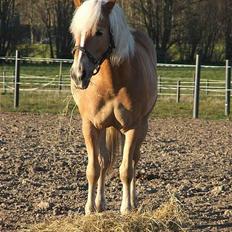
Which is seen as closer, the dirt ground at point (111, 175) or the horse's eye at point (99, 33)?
the horse's eye at point (99, 33)

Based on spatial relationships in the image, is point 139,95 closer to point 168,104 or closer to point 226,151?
point 226,151

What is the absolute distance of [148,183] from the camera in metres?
6.52

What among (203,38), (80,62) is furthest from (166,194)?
(203,38)

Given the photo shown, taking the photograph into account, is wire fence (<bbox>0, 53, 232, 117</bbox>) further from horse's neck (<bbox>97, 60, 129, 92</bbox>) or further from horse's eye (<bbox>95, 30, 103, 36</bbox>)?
horse's eye (<bbox>95, 30, 103, 36</bbox>)

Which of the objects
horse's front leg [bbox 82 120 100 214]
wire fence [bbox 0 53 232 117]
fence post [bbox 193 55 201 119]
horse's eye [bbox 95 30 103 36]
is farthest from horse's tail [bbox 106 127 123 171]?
fence post [bbox 193 55 201 119]

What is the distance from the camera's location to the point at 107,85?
16.6 ft

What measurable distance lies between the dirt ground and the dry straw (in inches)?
10.7

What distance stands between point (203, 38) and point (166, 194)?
110 ft

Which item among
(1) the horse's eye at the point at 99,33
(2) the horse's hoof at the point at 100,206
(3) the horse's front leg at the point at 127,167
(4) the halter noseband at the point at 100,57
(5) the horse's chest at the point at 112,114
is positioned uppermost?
(1) the horse's eye at the point at 99,33

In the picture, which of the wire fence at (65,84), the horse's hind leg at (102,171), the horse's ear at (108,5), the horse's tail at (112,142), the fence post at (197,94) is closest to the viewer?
the horse's ear at (108,5)

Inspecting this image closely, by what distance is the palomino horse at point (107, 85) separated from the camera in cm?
459

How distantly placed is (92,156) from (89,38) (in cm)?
115

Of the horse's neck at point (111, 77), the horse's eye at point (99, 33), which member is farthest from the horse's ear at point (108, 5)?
the horse's neck at point (111, 77)

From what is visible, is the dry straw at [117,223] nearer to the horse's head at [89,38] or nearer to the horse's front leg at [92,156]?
the horse's front leg at [92,156]
